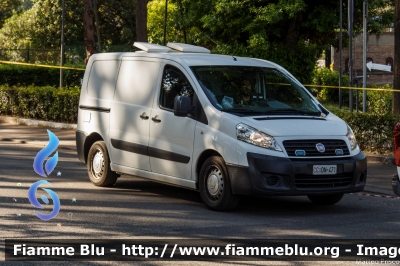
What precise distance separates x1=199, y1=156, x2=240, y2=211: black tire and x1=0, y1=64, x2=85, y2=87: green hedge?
23146 mm

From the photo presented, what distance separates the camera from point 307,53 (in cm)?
3291

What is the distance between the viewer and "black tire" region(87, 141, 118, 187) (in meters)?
12.6

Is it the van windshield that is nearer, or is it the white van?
the white van

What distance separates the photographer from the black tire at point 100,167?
1261 cm

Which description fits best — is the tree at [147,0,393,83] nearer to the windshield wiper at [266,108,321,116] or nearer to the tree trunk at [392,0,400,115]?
the tree trunk at [392,0,400,115]

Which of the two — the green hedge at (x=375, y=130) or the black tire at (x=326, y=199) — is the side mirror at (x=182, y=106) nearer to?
the black tire at (x=326, y=199)

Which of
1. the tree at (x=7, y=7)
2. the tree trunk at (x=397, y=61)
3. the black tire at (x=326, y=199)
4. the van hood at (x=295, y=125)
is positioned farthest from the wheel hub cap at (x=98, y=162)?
the tree at (x=7, y=7)

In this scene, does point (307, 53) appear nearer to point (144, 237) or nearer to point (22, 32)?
point (144, 237)

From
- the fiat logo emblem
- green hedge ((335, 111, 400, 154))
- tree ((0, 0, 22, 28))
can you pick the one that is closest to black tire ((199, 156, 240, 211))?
the fiat logo emblem

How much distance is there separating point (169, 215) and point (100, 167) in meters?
2.62

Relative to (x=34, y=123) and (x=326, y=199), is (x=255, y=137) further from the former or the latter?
(x=34, y=123)

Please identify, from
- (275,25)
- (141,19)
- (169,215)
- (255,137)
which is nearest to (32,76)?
(275,25)

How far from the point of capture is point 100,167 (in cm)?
1275

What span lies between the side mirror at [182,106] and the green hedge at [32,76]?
2276 centimetres
